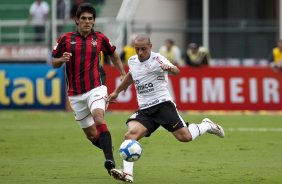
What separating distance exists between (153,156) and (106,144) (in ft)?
10.4

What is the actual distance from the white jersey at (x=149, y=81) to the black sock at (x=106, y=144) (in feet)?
2.23

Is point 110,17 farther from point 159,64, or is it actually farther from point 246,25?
point 159,64

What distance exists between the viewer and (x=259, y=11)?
38438 millimetres

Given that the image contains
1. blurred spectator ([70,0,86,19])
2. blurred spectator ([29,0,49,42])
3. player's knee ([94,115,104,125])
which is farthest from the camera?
blurred spectator ([29,0,49,42])

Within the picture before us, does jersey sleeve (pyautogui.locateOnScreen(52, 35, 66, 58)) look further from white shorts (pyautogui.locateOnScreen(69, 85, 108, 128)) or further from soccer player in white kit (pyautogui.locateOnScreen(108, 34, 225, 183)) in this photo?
soccer player in white kit (pyautogui.locateOnScreen(108, 34, 225, 183))

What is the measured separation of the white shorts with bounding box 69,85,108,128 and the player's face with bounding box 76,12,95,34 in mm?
825

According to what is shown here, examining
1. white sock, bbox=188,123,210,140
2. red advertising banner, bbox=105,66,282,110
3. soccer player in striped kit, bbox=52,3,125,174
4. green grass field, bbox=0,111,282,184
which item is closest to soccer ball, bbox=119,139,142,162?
green grass field, bbox=0,111,282,184

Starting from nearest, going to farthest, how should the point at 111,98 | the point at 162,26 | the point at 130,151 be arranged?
the point at 130,151 → the point at 111,98 → the point at 162,26

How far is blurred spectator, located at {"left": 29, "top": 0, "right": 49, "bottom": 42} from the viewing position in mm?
32719

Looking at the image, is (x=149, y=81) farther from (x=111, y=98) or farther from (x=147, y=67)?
(x=111, y=98)

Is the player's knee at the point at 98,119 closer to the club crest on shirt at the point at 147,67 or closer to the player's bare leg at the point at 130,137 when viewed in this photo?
the player's bare leg at the point at 130,137

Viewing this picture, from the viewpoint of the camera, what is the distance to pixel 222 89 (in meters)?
25.2

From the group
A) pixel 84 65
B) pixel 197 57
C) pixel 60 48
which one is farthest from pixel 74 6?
pixel 84 65

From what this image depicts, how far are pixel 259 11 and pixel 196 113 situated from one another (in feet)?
47.2
